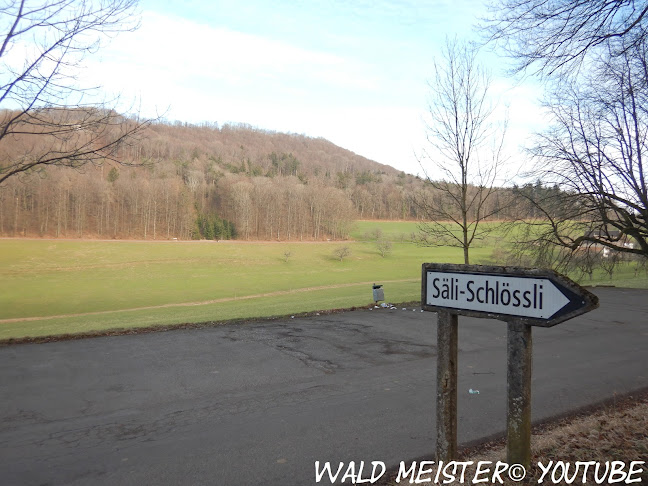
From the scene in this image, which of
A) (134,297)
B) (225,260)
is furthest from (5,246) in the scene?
(134,297)

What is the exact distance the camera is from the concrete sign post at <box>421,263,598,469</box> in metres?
3.03

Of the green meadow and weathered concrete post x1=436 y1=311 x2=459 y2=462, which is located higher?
weathered concrete post x1=436 y1=311 x2=459 y2=462

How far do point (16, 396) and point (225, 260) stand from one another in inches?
2193

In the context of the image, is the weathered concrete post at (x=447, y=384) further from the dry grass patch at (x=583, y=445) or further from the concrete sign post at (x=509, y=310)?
the dry grass patch at (x=583, y=445)

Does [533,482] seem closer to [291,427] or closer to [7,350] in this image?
[291,427]

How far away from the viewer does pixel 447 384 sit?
375 cm

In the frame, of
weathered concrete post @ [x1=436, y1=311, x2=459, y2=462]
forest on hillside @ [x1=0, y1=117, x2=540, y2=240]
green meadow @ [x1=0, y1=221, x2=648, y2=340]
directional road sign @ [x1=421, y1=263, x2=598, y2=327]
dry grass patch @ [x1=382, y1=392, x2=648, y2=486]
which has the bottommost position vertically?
green meadow @ [x1=0, y1=221, x2=648, y2=340]

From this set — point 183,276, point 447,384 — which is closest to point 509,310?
point 447,384

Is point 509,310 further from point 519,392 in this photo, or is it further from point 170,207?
point 170,207

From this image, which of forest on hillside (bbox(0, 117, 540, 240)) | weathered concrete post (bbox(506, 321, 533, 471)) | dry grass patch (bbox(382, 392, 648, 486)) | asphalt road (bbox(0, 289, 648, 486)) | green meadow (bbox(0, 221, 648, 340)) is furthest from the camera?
forest on hillside (bbox(0, 117, 540, 240))

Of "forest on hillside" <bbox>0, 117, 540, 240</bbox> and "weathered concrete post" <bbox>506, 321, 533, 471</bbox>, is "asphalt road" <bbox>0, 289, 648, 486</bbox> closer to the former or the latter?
"weathered concrete post" <bbox>506, 321, 533, 471</bbox>

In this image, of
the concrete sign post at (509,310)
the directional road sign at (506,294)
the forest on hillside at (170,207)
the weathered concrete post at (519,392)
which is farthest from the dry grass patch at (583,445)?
the forest on hillside at (170,207)

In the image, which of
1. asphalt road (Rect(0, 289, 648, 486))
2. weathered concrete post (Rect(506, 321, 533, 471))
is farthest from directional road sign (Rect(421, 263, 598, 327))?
asphalt road (Rect(0, 289, 648, 486))

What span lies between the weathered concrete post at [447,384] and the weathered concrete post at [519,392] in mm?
487
